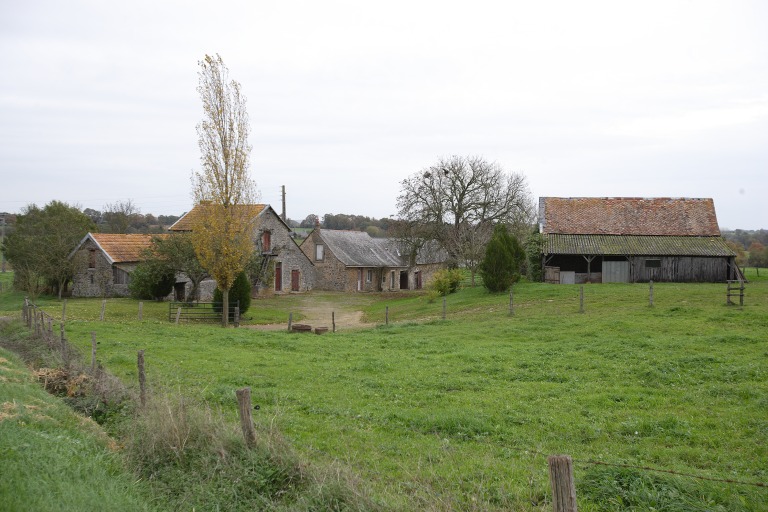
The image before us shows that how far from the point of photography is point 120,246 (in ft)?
135

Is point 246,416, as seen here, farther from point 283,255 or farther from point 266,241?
point 283,255

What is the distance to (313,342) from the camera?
64.4 feet

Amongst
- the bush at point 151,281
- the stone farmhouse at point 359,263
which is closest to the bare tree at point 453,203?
the stone farmhouse at point 359,263

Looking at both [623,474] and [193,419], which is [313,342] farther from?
[623,474]

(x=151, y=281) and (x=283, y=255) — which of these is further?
(x=283, y=255)

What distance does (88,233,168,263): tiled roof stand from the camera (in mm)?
39844

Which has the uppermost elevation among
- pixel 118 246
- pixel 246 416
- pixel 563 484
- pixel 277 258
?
pixel 118 246

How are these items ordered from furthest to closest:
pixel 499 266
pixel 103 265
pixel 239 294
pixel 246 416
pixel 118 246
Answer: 1. pixel 118 246
2. pixel 103 265
3. pixel 499 266
4. pixel 239 294
5. pixel 246 416

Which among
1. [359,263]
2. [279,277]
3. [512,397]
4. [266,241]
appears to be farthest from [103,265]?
[512,397]

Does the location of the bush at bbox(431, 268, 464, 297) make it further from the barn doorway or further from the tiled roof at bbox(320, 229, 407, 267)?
the tiled roof at bbox(320, 229, 407, 267)

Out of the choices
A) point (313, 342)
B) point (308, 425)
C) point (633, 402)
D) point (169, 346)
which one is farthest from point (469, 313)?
point (308, 425)

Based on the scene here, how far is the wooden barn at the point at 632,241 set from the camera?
121 ft

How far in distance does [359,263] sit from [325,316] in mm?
17515

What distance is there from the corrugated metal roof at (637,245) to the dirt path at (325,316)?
1340 centimetres
